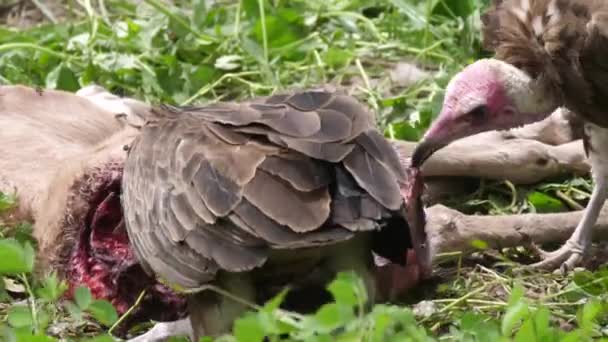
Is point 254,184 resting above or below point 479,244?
above

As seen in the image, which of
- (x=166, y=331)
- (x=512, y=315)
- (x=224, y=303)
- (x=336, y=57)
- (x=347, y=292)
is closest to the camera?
(x=347, y=292)

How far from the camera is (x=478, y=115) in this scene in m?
3.99

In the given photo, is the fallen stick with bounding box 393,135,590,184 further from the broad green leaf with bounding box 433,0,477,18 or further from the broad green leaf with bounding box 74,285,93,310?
the broad green leaf with bounding box 74,285,93,310

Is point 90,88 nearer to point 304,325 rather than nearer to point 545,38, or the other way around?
point 545,38

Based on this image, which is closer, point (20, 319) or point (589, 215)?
point (20, 319)

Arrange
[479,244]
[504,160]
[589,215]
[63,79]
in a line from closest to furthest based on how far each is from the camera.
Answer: [479,244] → [589,215] → [504,160] → [63,79]

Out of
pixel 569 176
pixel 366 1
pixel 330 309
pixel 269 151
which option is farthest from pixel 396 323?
pixel 366 1

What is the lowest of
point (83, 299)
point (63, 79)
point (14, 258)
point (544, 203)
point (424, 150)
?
point (544, 203)

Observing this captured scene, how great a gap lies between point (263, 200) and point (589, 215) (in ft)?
4.71

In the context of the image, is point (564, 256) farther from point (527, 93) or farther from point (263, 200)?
point (263, 200)

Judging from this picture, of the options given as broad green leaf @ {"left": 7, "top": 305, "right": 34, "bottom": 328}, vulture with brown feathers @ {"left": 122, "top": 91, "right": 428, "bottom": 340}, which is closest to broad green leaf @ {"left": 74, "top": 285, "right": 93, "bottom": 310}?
broad green leaf @ {"left": 7, "top": 305, "right": 34, "bottom": 328}

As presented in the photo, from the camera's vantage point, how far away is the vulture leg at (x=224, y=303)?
10.2ft

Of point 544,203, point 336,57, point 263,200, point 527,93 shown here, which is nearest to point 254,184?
point 263,200

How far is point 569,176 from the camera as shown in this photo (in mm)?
4438
